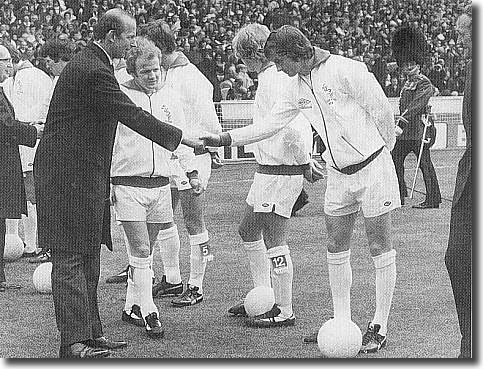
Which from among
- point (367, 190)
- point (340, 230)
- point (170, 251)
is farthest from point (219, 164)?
point (367, 190)

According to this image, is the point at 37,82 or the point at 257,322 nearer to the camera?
the point at 257,322

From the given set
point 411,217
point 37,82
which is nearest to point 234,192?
point 411,217

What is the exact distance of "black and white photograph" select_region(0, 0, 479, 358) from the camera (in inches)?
185

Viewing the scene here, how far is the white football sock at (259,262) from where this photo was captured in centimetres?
560

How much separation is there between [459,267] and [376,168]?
0.68m

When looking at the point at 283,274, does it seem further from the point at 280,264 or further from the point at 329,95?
the point at 329,95

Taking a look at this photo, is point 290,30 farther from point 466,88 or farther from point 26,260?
point 26,260

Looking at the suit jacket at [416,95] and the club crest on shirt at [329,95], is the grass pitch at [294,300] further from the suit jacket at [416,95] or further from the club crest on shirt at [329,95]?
the club crest on shirt at [329,95]

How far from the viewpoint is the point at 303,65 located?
486cm

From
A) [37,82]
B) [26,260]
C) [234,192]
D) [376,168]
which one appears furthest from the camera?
[234,192]

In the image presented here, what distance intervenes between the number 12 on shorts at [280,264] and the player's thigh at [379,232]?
0.65 metres

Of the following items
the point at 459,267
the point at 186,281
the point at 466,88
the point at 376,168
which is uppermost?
the point at 466,88

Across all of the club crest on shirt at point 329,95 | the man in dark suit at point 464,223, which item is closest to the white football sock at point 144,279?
the club crest on shirt at point 329,95

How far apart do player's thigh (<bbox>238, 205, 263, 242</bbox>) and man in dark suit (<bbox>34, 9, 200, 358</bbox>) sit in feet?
2.80
